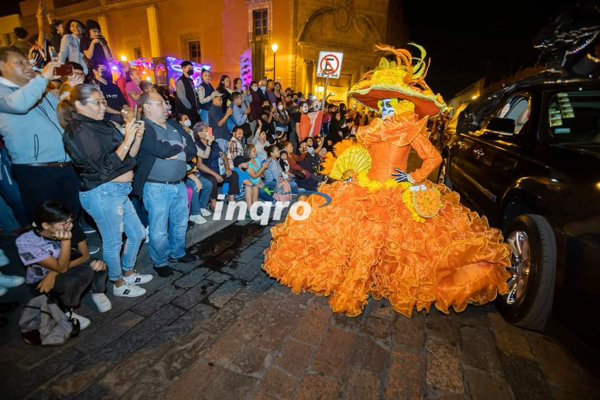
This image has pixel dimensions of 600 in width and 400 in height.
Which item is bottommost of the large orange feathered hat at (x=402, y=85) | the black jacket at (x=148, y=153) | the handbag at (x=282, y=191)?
Answer: the handbag at (x=282, y=191)

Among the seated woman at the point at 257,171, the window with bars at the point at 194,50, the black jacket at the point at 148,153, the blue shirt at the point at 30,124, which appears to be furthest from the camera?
the window with bars at the point at 194,50

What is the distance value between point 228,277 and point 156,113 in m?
2.09

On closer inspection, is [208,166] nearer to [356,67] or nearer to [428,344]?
[428,344]

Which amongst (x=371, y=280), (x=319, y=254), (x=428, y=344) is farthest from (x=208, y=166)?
(x=428, y=344)

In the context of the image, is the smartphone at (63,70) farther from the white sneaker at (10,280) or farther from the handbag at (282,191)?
the handbag at (282,191)

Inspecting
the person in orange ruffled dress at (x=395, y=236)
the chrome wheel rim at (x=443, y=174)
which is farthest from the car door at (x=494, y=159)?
the chrome wheel rim at (x=443, y=174)

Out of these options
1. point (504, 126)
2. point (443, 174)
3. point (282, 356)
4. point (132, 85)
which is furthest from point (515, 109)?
point (132, 85)

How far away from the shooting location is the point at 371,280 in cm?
318

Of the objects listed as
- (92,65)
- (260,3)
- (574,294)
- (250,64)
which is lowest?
(574,294)

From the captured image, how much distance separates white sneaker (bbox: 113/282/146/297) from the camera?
121 inches

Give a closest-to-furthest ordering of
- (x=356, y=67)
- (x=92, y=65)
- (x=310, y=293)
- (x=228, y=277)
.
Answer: (x=310, y=293), (x=228, y=277), (x=92, y=65), (x=356, y=67)

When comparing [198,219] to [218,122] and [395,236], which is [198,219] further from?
[395,236]

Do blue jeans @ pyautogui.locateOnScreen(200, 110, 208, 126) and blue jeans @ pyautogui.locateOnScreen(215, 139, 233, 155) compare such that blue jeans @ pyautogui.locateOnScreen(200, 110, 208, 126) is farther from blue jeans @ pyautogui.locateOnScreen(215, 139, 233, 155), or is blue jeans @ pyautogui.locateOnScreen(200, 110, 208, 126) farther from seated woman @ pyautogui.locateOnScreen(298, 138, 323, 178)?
seated woman @ pyautogui.locateOnScreen(298, 138, 323, 178)

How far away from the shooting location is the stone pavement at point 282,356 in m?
2.13
